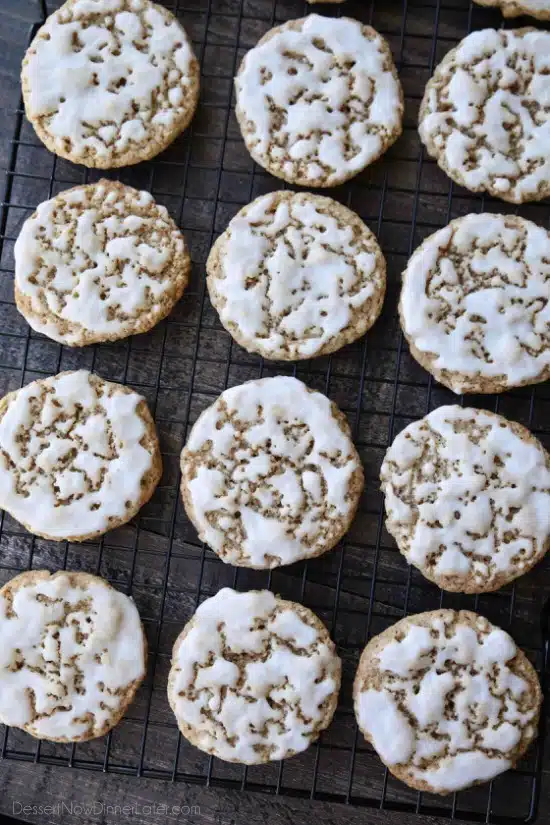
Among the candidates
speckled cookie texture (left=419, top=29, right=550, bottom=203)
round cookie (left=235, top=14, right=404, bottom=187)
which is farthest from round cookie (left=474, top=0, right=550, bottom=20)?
round cookie (left=235, top=14, right=404, bottom=187)

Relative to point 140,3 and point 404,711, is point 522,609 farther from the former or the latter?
point 140,3

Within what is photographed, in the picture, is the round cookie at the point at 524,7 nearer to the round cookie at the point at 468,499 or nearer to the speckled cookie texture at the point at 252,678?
the round cookie at the point at 468,499

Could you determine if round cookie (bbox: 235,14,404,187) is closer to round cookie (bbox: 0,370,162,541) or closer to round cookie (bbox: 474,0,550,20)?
round cookie (bbox: 474,0,550,20)

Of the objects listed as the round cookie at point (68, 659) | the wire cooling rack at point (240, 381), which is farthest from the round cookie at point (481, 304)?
the round cookie at point (68, 659)

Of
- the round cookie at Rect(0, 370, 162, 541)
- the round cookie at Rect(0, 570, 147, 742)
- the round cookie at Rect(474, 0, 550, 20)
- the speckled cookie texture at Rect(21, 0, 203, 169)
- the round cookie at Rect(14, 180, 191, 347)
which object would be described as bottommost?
the round cookie at Rect(0, 570, 147, 742)

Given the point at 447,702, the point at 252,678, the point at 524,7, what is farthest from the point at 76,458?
the point at 524,7

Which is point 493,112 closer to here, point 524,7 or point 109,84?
point 524,7

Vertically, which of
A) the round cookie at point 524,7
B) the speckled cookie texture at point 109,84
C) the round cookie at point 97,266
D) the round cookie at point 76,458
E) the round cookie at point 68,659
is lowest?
the round cookie at point 68,659
